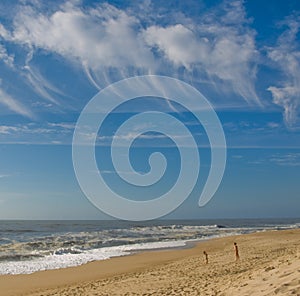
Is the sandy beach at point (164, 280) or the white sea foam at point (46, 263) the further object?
the white sea foam at point (46, 263)

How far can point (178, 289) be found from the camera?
1091 centimetres

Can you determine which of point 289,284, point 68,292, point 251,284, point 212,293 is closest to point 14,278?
point 68,292

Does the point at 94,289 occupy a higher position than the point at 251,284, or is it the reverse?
the point at 251,284

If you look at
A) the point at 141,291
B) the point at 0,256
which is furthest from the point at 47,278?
the point at 0,256

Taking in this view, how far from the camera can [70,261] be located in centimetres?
2214

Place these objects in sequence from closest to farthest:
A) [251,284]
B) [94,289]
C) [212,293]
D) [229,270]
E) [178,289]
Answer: [251,284] < [212,293] < [178,289] < [94,289] < [229,270]

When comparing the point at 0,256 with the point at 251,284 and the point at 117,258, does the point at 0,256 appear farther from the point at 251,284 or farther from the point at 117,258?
the point at 251,284

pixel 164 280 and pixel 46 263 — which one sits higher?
pixel 164 280

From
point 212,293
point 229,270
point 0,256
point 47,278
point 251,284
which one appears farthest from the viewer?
point 0,256

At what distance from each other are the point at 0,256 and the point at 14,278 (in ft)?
28.7

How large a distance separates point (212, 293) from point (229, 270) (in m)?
5.02

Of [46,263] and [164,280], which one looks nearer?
[164,280]

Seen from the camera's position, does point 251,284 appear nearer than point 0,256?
Yes

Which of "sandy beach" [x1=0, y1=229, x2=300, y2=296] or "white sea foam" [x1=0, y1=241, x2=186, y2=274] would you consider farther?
"white sea foam" [x1=0, y1=241, x2=186, y2=274]
